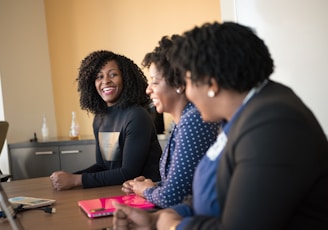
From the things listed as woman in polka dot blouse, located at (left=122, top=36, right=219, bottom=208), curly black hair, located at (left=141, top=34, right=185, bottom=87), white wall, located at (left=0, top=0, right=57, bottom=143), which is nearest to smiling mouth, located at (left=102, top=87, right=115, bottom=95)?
curly black hair, located at (left=141, top=34, right=185, bottom=87)

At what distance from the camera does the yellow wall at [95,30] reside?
177 inches

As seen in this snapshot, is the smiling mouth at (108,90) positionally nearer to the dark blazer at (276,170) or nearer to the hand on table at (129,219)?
the hand on table at (129,219)

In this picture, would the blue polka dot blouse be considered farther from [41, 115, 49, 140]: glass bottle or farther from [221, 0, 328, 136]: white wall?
[41, 115, 49, 140]: glass bottle

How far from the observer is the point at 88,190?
201 cm

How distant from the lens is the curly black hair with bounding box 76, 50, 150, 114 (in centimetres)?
244

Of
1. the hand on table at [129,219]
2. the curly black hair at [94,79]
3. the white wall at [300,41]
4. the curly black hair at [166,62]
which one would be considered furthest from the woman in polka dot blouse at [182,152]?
the white wall at [300,41]

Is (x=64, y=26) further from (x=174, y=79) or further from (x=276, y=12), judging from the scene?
(x=174, y=79)

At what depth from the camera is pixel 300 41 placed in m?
2.77

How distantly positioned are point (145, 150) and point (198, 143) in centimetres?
75

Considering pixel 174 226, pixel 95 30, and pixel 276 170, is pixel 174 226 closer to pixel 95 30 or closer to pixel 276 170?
pixel 276 170

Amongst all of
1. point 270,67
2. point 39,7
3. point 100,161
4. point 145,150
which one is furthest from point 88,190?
point 39,7

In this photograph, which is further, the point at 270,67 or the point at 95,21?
the point at 95,21

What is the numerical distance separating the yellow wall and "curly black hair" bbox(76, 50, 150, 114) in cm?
185

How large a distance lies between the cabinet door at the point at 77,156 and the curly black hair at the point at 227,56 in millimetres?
3354
